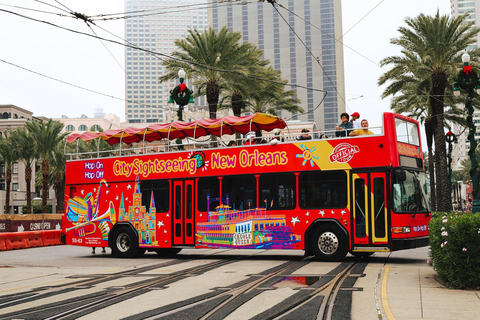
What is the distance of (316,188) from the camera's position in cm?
1516

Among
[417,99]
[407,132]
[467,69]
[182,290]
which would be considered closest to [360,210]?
[407,132]

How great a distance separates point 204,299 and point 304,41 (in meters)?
145

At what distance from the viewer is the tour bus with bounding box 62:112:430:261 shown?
14305 mm

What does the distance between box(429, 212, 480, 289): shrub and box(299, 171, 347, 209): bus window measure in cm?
510

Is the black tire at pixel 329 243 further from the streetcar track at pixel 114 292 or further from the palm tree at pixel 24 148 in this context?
the palm tree at pixel 24 148

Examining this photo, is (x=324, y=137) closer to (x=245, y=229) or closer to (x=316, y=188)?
(x=316, y=188)

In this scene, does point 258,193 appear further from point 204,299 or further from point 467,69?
point 467,69

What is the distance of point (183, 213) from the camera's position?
56.6 ft

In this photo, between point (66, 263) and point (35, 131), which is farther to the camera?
point (35, 131)

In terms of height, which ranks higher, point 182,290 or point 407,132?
point 407,132

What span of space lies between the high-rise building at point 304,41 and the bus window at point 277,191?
132 m

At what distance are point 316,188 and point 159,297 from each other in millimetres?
7049

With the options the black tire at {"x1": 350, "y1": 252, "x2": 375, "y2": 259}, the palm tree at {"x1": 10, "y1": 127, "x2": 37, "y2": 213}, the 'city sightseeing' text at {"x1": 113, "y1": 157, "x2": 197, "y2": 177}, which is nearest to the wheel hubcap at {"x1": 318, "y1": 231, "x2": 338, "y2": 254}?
the black tire at {"x1": 350, "y1": 252, "x2": 375, "y2": 259}

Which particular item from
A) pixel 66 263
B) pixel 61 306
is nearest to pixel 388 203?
pixel 61 306
